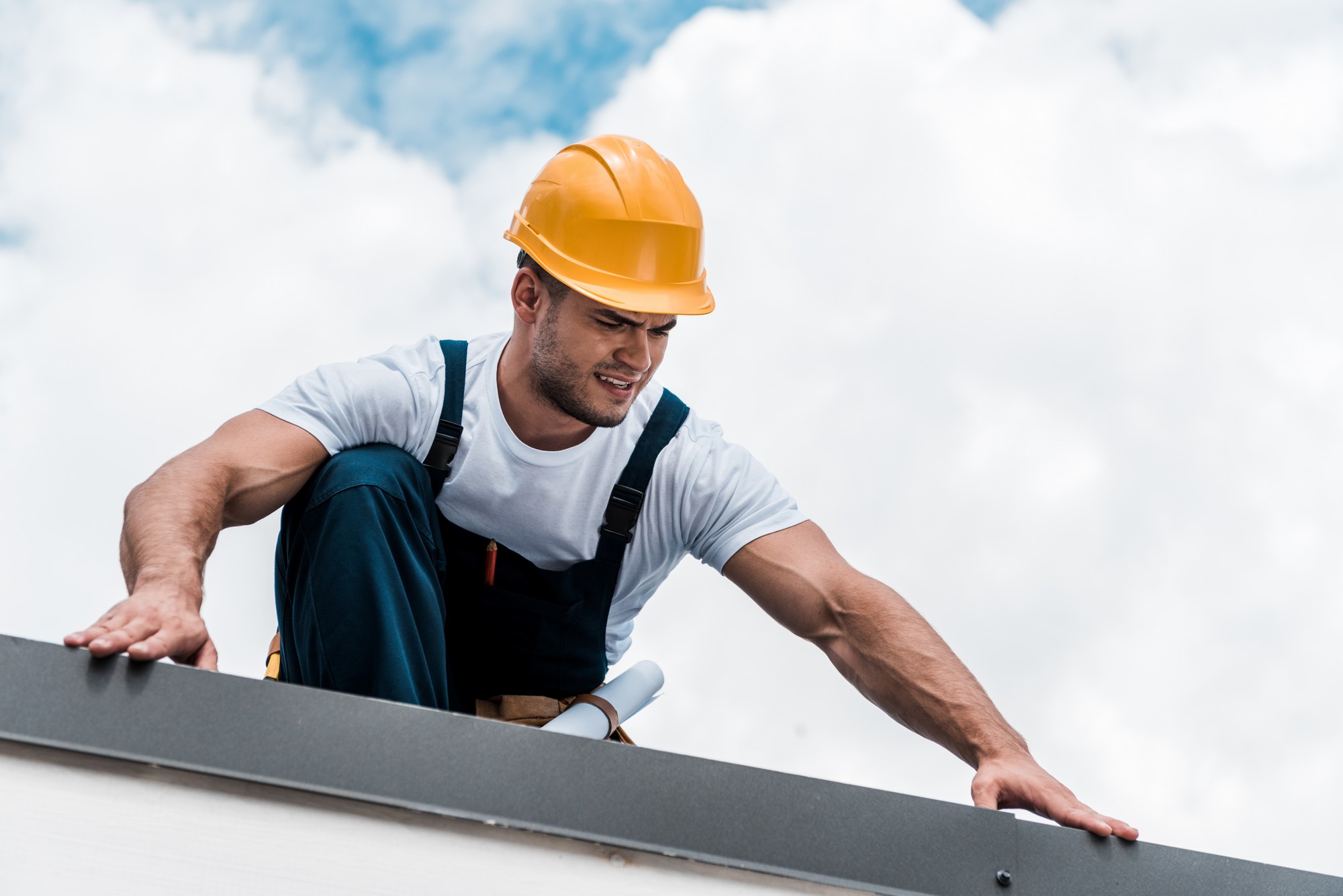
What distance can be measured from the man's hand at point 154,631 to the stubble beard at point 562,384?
0.96 metres

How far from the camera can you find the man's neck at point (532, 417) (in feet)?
8.65

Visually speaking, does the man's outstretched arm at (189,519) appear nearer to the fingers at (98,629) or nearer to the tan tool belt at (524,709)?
the fingers at (98,629)

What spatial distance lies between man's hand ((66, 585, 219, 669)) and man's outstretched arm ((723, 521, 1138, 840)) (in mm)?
1203

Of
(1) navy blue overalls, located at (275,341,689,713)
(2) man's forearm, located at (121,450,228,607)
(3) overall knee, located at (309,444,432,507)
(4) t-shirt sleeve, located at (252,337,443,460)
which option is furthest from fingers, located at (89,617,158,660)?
(4) t-shirt sleeve, located at (252,337,443,460)

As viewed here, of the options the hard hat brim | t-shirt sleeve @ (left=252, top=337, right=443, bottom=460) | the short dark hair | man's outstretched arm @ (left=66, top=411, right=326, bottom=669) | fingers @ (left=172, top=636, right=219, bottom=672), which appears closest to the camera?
man's outstretched arm @ (left=66, top=411, right=326, bottom=669)

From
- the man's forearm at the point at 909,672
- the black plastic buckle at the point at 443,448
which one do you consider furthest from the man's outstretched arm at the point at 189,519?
the man's forearm at the point at 909,672

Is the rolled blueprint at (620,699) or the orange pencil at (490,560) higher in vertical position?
the orange pencil at (490,560)

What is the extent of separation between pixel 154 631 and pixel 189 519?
0.48m

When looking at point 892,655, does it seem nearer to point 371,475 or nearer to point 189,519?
point 371,475

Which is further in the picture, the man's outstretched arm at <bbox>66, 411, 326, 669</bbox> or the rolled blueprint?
the rolled blueprint

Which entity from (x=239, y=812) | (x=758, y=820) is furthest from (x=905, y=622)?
(x=239, y=812)

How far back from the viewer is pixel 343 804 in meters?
1.33

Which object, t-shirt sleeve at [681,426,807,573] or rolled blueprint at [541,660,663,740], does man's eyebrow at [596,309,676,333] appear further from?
rolled blueprint at [541,660,663,740]

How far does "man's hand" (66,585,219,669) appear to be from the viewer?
1394mm
